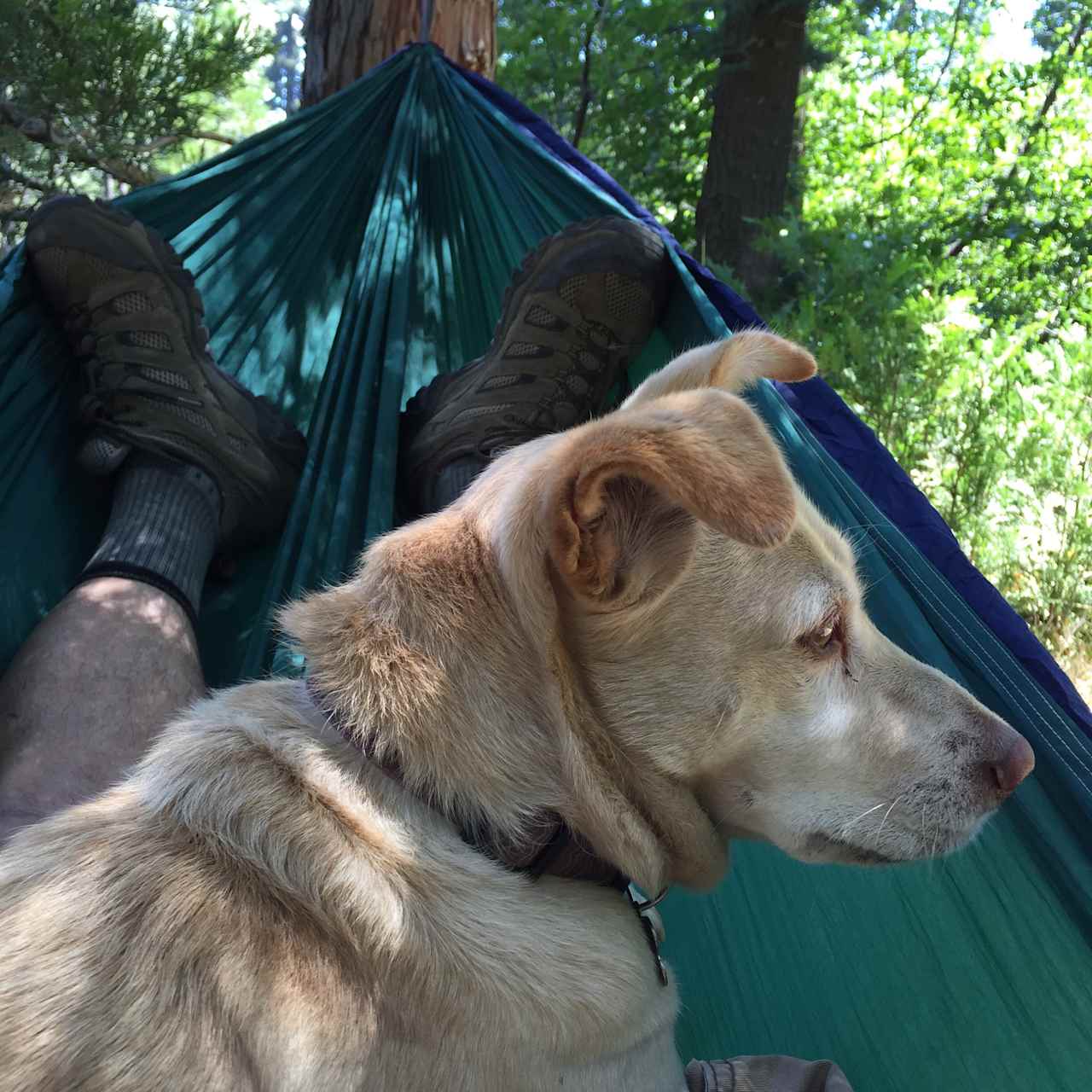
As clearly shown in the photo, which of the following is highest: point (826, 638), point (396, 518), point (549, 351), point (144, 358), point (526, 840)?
point (144, 358)

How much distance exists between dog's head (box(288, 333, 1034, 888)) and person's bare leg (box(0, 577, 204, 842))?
80 cm

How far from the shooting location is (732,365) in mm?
1963

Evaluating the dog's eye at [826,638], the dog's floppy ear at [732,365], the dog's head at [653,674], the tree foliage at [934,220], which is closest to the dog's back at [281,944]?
the dog's head at [653,674]

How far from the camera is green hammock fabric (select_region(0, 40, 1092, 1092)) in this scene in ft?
6.15

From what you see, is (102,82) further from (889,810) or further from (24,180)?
(889,810)

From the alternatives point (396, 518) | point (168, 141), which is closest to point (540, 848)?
point (396, 518)

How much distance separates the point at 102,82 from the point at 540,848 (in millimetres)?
4775

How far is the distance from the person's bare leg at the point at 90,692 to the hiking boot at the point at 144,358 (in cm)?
44

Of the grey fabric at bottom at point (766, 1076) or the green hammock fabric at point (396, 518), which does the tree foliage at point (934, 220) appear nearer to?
the green hammock fabric at point (396, 518)

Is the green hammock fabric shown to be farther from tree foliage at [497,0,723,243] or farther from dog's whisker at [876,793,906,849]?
tree foliage at [497,0,723,243]

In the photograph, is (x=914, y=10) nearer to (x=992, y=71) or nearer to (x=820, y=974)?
(x=992, y=71)

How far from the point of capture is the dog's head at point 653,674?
149cm

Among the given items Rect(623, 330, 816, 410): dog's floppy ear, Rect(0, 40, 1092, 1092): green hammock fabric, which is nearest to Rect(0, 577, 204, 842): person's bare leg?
Rect(0, 40, 1092, 1092): green hammock fabric

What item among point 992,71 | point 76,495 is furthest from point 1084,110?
point 76,495
